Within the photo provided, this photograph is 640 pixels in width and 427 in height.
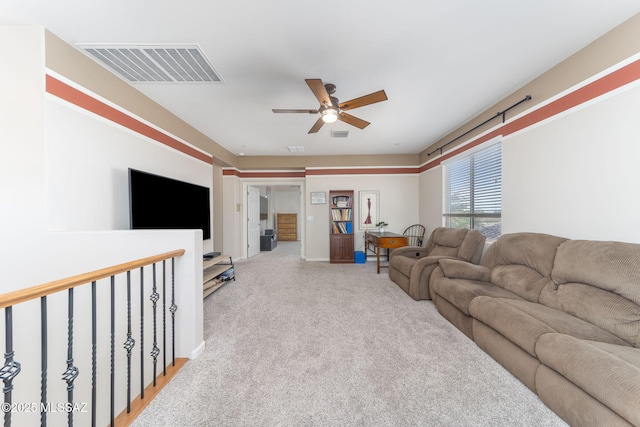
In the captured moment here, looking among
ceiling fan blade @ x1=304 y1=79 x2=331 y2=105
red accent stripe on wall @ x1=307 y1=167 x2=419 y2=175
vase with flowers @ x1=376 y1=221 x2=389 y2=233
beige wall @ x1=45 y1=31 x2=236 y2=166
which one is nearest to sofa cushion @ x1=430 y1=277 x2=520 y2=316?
ceiling fan blade @ x1=304 y1=79 x2=331 y2=105

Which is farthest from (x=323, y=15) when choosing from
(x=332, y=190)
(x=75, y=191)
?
(x=332, y=190)

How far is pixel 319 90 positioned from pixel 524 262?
8.33 ft

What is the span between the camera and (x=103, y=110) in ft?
7.22

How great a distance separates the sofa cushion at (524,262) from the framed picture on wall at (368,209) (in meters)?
3.06

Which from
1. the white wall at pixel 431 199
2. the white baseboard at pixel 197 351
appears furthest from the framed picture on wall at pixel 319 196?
the white baseboard at pixel 197 351

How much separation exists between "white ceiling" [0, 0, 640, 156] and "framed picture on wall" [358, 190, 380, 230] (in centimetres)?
272

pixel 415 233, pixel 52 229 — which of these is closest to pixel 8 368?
pixel 52 229

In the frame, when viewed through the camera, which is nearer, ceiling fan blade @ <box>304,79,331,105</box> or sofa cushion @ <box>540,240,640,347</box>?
sofa cushion @ <box>540,240,640,347</box>

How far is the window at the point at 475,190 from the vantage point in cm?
312

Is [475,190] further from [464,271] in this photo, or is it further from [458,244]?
[464,271]

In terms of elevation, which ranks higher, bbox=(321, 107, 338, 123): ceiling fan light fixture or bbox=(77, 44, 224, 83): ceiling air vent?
bbox=(77, 44, 224, 83): ceiling air vent

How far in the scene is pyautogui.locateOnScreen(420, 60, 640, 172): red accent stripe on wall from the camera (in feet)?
5.63

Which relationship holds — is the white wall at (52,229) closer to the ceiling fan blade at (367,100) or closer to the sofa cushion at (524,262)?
the ceiling fan blade at (367,100)

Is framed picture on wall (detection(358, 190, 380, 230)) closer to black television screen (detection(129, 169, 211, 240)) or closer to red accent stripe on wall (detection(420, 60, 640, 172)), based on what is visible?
red accent stripe on wall (detection(420, 60, 640, 172))
